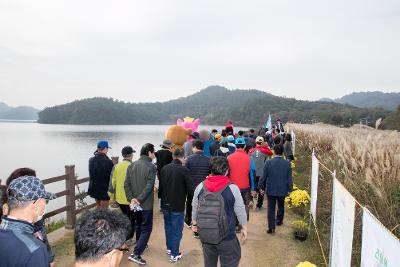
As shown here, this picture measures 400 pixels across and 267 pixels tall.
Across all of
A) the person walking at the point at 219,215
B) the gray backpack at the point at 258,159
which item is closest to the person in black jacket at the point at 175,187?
the person walking at the point at 219,215

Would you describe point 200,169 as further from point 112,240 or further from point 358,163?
point 112,240

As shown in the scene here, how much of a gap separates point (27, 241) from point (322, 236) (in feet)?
18.4

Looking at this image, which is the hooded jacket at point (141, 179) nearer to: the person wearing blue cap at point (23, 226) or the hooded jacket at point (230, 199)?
the hooded jacket at point (230, 199)

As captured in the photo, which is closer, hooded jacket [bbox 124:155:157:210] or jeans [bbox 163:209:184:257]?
hooded jacket [bbox 124:155:157:210]

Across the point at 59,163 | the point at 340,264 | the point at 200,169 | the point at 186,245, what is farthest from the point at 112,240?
the point at 59,163

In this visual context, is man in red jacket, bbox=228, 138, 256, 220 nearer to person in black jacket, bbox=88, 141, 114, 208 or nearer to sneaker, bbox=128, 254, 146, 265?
sneaker, bbox=128, 254, 146, 265

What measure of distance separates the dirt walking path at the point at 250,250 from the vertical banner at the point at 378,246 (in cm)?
329

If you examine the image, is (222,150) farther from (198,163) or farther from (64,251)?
(64,251)

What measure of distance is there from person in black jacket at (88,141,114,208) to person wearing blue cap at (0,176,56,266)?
341 cm

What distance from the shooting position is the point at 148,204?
5188 mm

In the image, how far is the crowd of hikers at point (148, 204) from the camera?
1.79 metres

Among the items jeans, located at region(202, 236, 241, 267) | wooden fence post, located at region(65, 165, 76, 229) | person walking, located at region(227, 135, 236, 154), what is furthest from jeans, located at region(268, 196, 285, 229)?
wooden fence post, located at region(65, 165, 76, 229)

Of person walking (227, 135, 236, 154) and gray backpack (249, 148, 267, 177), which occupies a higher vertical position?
person walking (227, 135, 236, 154)

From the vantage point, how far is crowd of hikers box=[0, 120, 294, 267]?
1.79m
